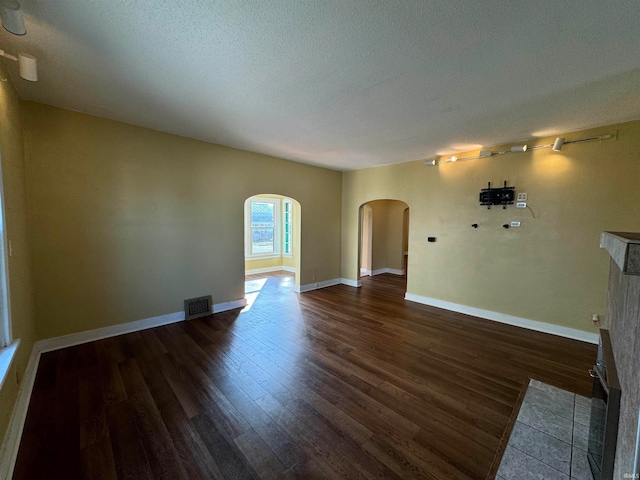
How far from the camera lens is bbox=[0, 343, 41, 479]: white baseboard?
144cm

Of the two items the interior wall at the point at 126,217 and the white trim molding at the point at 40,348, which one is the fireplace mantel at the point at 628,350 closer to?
the white trim molding at the point at 40,348

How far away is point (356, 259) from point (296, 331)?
3.01m

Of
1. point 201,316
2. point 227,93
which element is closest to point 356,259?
point 201,316

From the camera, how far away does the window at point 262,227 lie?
295 inches

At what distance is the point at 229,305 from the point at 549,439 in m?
4.14

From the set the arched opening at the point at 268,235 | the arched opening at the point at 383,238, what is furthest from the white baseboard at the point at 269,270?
the arched opening at the point at 383,238

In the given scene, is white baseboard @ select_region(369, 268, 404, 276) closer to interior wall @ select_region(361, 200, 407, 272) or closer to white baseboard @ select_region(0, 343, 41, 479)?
interior wall @ select_region(361, 200, 407, 272)

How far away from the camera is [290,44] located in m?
1.75

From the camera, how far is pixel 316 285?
5910mm

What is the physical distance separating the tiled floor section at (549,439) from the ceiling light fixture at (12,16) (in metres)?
3.83

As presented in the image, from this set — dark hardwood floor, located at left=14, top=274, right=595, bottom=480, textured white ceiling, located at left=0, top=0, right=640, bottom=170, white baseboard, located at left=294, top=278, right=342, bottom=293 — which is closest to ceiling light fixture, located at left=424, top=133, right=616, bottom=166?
textured white ceiling, located at left=0, top=0, right=640, bottom=170

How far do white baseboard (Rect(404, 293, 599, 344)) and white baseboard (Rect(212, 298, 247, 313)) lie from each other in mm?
3349

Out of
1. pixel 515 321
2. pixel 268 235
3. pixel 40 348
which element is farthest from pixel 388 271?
pixel 40 348

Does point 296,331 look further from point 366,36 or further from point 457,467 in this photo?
point 366,36
